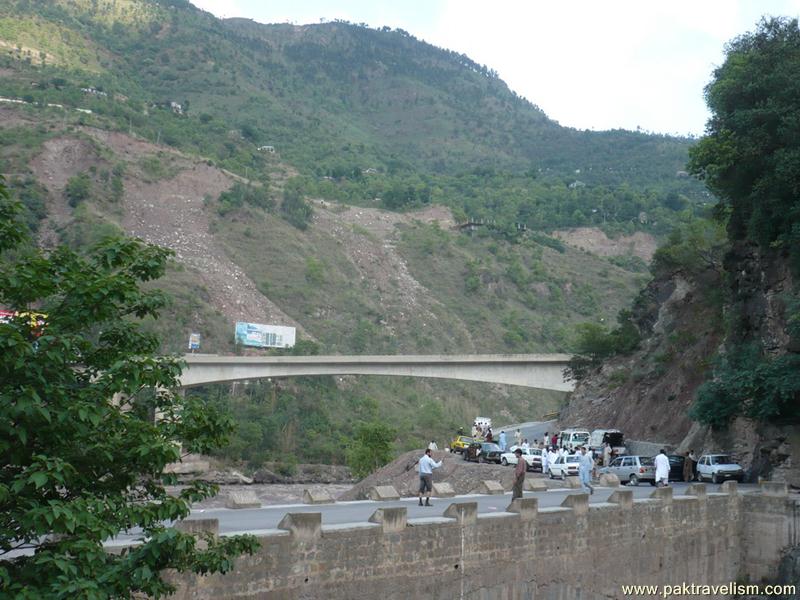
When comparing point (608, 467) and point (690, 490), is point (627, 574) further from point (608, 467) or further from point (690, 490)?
point (608, 467)

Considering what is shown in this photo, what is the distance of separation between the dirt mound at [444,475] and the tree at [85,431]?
1385 inches

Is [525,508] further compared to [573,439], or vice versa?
[573,439]

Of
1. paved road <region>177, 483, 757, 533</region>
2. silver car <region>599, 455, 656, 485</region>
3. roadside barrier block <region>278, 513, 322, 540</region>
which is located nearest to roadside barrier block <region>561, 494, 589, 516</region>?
paved road <region>177, 483, 757, 533</region>

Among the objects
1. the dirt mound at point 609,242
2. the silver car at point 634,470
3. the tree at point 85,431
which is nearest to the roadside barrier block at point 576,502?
the tree at point 85,431

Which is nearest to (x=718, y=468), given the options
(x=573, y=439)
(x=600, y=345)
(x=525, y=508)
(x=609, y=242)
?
(x=573, y=439)

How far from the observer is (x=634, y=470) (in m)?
39.2

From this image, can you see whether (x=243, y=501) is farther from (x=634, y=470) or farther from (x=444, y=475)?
(x=444, y=475)

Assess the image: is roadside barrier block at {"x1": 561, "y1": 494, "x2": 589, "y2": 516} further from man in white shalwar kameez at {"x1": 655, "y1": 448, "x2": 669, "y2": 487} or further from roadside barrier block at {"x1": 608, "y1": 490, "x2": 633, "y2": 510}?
man in white shalwar kameez at {"x1": 655, "y1": 448, "x2": 669, "y2": 487}

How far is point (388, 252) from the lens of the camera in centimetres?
13712

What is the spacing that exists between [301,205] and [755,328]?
10056 cm

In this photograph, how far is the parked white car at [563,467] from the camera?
43.0 metres

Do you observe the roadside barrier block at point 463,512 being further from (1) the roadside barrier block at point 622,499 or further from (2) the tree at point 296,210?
(2) the tree at point 296,210

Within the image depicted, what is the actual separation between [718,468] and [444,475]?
1981 centimetres

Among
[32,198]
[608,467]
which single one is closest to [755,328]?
[608,467]
